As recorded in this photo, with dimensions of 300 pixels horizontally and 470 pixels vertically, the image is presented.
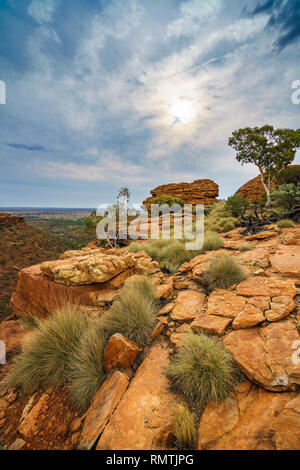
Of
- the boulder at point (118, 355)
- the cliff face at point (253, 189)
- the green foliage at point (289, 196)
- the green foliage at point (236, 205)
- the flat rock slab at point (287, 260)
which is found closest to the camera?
the boulder at point (118, 355)

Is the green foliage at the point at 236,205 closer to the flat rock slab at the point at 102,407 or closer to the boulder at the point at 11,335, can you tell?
the flat rock slab at the point at 102,407

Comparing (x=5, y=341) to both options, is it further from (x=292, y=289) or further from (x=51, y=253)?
(x=51, y=253)

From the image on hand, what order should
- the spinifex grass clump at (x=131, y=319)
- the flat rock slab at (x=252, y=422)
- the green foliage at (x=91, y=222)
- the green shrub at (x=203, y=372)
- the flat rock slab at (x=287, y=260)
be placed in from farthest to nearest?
1. the green foliage at (x=91, y=222)
2. the flat rock slab at (x=287, y=260)
3. the spinifex grass clump at (x=131, y=319)
4. the green shrub at (x=203, y=372)
5. the flat rock slab at (x=252, y=422)

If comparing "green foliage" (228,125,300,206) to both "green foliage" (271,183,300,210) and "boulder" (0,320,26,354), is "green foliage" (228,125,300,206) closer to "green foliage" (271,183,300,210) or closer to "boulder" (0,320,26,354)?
"green foliage" (271,183,300,210)

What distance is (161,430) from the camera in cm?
152

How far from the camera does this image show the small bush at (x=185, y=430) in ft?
4.65

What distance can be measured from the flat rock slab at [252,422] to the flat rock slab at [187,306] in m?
1.18

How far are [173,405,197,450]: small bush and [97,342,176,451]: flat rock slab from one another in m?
0.10

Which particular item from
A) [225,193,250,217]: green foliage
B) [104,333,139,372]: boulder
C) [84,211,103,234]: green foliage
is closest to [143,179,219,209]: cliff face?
[225,193,250,217]: green foliage

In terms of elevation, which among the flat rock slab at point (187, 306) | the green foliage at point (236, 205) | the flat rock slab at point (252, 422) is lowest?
the flat rock slab at point (252, 422)

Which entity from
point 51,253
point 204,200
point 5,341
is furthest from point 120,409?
point 204,200

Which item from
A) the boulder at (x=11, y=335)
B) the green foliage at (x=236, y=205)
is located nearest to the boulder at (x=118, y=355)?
the boulder at (x=11, y=335)

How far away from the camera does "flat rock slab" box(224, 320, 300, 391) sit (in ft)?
5.15

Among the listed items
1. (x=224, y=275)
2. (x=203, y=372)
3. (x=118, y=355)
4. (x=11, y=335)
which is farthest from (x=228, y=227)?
(x=11, y=335)
